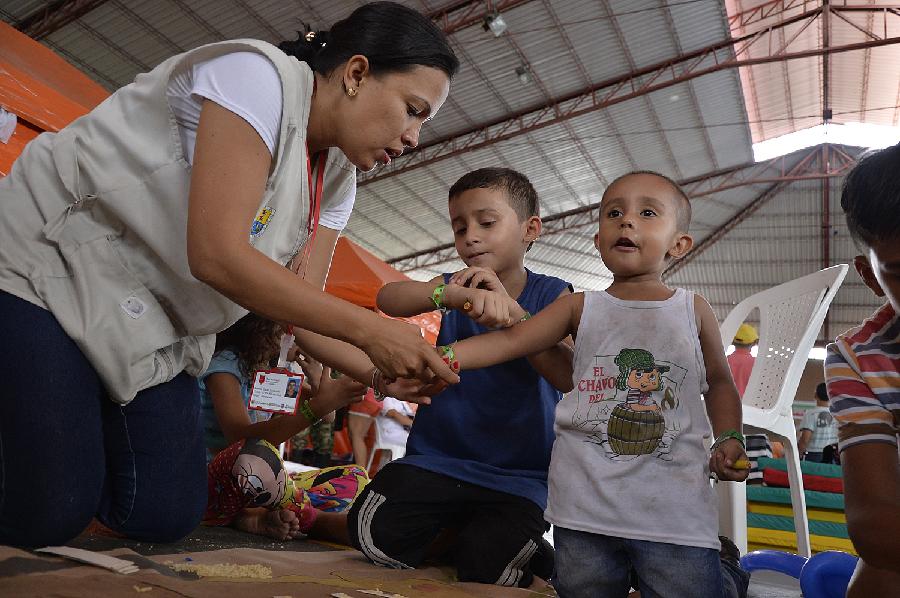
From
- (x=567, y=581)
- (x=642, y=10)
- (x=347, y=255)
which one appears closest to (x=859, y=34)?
(x=642, y=10)

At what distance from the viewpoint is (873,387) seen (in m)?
1.18

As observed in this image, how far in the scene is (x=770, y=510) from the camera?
322 centimetres

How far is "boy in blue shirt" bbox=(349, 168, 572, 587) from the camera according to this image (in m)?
1.90

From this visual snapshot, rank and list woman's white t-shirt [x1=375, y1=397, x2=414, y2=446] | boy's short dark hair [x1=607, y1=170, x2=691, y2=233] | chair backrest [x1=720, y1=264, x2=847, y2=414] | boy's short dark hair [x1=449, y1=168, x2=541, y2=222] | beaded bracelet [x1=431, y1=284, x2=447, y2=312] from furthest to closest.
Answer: woman's white t-shirt [x1=375, y1=397, x2=414, y2=446]
chair backrest [x1=720, y1=264, x2=847, y2=414]
boy's short dark hair [x1=449, y1=168, x2=541, y2=222]
boy's short dark hair [x1=607, y1=170, x2=691, y2=233]
beaded bracelet [x1=431, y1=284, x2=447, y2=312]

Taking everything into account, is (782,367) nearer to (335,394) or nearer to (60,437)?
(335,394)

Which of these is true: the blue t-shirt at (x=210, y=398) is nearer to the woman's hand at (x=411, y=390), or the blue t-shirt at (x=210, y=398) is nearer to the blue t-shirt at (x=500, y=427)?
the blue t-shirt at (x=500, y=427)

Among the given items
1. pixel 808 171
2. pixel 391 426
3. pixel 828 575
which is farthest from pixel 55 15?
pixel 808 171

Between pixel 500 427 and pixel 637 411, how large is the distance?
0.57 m

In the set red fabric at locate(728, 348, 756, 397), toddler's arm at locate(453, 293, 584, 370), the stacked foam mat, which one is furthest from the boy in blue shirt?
red fabric at locate(728, 348, 756, 397)

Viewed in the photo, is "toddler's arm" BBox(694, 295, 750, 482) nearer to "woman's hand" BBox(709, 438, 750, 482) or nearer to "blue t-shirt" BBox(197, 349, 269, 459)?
"woman's hand" BBox(709, 438, 750, 482)

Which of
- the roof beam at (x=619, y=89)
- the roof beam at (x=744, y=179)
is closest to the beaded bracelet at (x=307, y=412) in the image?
the roof beam at (x=619, y=89)

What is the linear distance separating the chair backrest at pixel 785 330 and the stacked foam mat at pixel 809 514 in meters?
0.47

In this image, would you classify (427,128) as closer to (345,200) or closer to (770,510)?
(770,510)

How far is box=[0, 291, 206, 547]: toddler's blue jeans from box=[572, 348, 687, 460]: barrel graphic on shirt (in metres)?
0.91
